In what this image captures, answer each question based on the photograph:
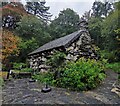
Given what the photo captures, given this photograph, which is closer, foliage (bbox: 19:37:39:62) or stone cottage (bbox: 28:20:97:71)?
stone cottage (bbox: 28:20:97:71)

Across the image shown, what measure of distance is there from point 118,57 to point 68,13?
10.7m

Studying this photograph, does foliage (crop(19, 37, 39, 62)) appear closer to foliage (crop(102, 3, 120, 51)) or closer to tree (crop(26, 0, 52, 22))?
foliage (crop(102, 3, 120, 51))

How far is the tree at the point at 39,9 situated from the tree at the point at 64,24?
2706 millimetres

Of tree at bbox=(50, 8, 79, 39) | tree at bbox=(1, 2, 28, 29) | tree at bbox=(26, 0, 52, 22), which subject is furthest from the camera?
tree at bbox=(26, 0, 52, 22)

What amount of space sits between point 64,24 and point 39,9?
205 inches

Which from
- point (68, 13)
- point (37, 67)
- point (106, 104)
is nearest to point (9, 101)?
point (106, 104)

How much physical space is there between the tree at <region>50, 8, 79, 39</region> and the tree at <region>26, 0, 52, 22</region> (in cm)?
271

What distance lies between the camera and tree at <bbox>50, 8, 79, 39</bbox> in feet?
68.4

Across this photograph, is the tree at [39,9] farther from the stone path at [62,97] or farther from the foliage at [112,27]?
the stone path at [62,97]

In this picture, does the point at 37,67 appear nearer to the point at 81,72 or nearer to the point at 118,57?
the point at 81,72

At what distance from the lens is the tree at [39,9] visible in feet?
82.3

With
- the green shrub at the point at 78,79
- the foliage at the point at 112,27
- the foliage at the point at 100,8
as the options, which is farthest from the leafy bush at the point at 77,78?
the foliage at the point at 100,8

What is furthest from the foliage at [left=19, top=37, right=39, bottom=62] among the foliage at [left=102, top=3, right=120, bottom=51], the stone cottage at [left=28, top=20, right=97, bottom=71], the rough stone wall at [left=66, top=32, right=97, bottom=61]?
the rough stone wall at [left=66, top=32, right=97, bottom=61]

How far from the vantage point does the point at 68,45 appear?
→ 934 centimetres
